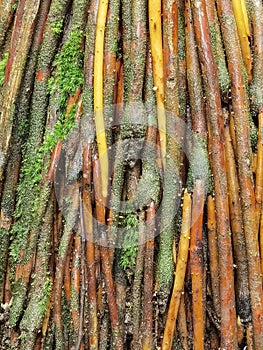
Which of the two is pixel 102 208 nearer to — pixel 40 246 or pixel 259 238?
pixel 40 246

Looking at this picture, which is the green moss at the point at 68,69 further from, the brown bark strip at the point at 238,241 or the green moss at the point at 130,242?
the brown bark strip at the point at 238,241

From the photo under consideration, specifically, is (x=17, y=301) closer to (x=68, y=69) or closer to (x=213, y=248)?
(x=213, y=248)

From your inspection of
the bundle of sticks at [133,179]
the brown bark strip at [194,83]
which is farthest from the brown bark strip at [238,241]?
the brown bark strip at [194,83]

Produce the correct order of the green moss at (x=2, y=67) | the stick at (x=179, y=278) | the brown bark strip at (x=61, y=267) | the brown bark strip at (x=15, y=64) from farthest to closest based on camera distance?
the green moss at (x=2, y=67)
the brown bark strip at (x=15, y=64)
the brown bark strip at (x=61, y=267)
the stick at (x=179, y=278)

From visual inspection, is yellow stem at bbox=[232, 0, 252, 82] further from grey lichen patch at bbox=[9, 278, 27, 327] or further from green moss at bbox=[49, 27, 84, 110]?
grey lichen patch at bbox=[9, 278, 27, 327]

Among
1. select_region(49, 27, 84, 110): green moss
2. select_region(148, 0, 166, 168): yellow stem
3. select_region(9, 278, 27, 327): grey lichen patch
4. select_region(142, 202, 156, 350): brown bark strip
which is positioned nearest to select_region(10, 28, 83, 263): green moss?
select_region(49, 27, 84, 110): green moss

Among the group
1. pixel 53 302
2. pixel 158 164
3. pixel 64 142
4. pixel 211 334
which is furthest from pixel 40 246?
pixel 211 334

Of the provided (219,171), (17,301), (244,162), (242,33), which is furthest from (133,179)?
(242,33)

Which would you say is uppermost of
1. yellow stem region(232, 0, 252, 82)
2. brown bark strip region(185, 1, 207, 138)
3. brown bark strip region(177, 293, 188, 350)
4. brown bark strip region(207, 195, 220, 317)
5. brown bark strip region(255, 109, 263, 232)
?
yellow stem region(232, 0, 252, 82)
